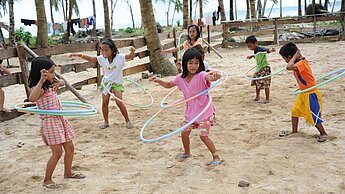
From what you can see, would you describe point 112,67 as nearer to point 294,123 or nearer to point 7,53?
point 7,53

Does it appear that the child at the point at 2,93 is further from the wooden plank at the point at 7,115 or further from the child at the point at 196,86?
the child at the point at 196,86

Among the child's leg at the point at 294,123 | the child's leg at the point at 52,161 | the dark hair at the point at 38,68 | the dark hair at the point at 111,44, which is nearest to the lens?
the dark hair at the point at 38,68

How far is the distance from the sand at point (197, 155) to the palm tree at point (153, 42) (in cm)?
348

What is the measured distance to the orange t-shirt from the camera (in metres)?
4.71

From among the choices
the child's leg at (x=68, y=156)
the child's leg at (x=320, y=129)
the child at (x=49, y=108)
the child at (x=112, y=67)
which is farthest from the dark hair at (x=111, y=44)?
the child's leg at (x=320, y=129)

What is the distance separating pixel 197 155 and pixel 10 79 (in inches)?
178

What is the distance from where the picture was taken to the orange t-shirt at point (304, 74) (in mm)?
4711

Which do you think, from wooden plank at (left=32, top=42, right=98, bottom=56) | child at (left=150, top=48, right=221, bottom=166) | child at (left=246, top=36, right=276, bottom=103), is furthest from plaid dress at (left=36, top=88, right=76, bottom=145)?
wooden plank at (left=32, top=42, right=98, bottom=56)

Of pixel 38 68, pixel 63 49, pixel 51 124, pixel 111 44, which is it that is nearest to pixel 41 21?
pixel 63 49

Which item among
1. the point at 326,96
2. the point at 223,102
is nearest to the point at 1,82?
the point at 223,102

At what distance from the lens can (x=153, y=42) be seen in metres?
10.6

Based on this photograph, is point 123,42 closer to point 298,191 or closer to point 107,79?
→ point 107,79

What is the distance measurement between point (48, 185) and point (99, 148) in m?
1.35

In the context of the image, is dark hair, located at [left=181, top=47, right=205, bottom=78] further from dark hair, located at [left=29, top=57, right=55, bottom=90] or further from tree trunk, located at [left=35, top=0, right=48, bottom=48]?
tree trunk, located at [left=35, top=0, right=48, bottom=48]
